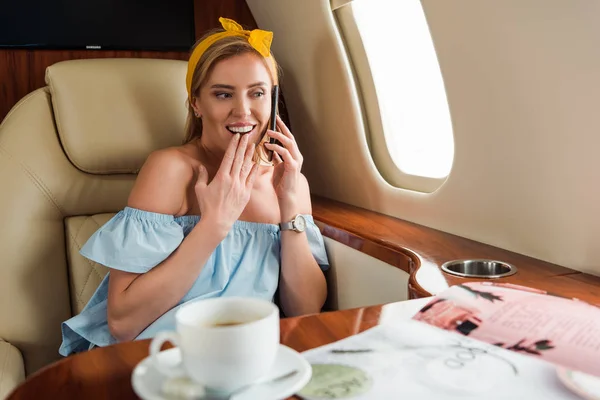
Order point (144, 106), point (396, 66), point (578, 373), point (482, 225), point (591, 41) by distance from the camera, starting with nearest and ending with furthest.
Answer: point (578, 373) → point (591, 41) → point (482, 225) → point (144, 106) → point (396, 66)

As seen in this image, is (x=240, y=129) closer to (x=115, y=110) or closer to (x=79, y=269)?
(x=115, y=110)

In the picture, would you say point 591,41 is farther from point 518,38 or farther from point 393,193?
point 393,193

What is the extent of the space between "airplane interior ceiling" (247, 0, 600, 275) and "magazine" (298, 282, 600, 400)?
41cm

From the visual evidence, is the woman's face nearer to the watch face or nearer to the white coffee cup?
the watch face

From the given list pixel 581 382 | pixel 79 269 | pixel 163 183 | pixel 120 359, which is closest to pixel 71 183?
pixel 79 269

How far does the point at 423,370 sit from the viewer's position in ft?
1.98

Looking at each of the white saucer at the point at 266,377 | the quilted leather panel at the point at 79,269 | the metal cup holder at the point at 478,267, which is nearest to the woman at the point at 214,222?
the quilted leather panel at the point at 79,269

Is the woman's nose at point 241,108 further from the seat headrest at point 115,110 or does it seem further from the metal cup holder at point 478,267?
the metal cup holder at point 478,267

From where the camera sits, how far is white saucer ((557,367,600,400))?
1.78 ft

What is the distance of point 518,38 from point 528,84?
9 cm

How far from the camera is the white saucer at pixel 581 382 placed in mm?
543

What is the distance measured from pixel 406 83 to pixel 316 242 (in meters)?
0.55

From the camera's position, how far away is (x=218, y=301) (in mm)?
604

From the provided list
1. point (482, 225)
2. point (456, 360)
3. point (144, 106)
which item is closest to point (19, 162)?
point (144, 106)
